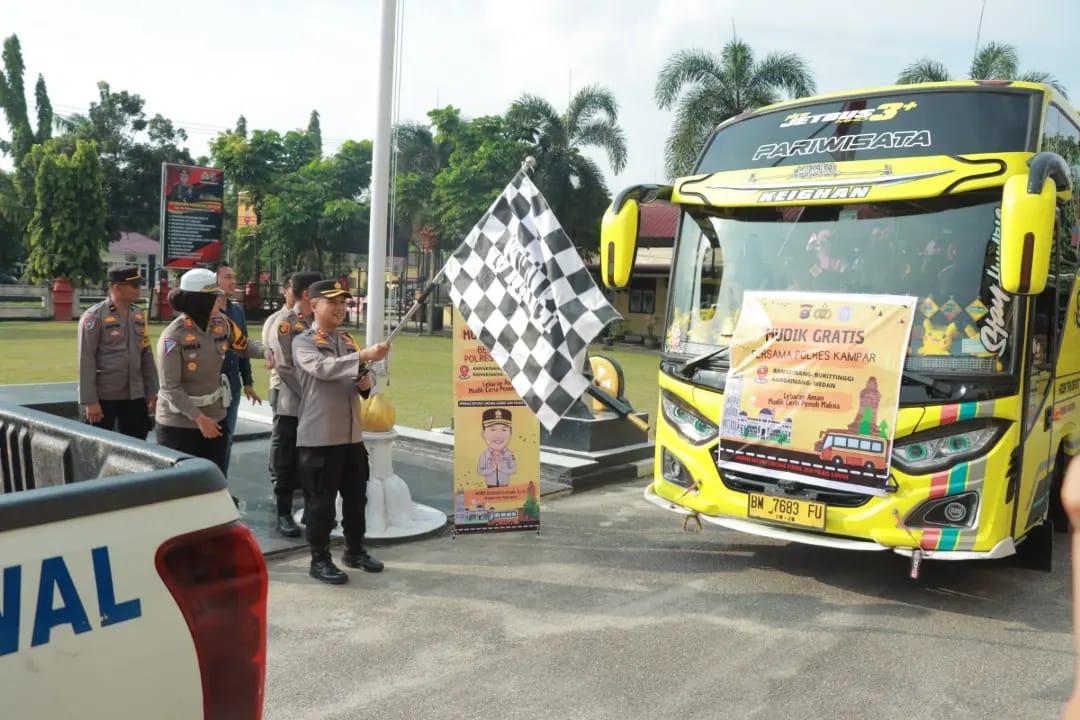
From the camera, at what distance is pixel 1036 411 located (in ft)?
18.1

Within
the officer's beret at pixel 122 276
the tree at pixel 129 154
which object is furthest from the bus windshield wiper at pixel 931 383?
the tree at pixel 129 154

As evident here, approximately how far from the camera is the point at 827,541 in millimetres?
5406

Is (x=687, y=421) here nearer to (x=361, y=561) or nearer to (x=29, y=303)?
(x=361, y=561)

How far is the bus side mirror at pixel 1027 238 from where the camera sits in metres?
4.65

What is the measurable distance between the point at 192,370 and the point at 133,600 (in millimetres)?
4098

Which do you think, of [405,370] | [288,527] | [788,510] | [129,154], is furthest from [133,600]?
[129,154]

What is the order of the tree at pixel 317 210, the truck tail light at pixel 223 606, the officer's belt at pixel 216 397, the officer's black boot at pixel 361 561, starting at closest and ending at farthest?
the truck tail light at pixel 223 606
the officer's belt at pixel 216 397
the officer's black boot at pixel 361 561
the tree at pixel 317 210

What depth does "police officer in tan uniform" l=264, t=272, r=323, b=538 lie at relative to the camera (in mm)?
6359

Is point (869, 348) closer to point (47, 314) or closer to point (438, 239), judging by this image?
point (438, 239)

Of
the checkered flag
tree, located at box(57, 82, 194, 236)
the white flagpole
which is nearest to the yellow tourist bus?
the checkered flag

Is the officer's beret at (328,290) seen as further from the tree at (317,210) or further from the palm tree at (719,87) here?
the tree at (317,210)

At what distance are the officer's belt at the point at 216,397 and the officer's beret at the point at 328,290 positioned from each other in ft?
2.93

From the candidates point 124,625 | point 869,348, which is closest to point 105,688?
point 124,625

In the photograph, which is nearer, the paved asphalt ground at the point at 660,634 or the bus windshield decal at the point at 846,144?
the paved asphalt ground at the point at 660,634
